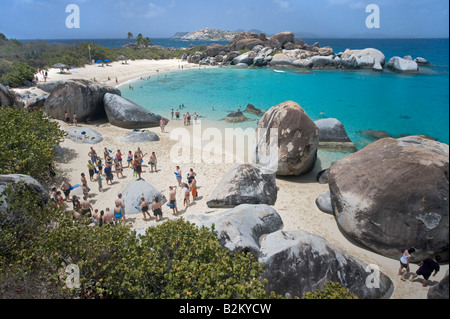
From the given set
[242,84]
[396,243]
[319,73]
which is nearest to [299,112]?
[396,243]

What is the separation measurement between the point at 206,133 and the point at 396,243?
15.7 meters

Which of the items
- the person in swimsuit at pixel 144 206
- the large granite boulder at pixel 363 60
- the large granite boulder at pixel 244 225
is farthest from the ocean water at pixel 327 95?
the person in swimsuit at pixel 144 206

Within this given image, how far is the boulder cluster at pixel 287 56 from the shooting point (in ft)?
183

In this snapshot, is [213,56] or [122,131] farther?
[213,56]

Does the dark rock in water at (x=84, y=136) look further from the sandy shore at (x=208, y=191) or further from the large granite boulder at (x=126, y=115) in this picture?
the large granite boulder at (x=126, y=115)

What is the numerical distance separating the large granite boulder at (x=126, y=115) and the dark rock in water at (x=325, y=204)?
51.2 ft

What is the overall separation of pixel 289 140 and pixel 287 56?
54.7 m

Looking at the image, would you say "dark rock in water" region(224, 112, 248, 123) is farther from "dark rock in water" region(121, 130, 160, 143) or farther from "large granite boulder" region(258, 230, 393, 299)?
"large granite boulder" region(258, 230, 393, 299)

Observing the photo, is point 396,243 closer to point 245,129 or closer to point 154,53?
point 245,129

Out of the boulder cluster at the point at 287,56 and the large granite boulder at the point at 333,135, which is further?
the boulder cluster at the point at 287,56

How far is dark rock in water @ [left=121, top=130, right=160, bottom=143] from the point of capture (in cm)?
1920

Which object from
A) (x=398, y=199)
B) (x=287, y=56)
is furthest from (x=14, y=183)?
(x=287, y=56)

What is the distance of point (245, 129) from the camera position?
23.1 metres

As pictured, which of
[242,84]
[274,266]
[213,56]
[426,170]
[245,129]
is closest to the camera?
[274,266]
